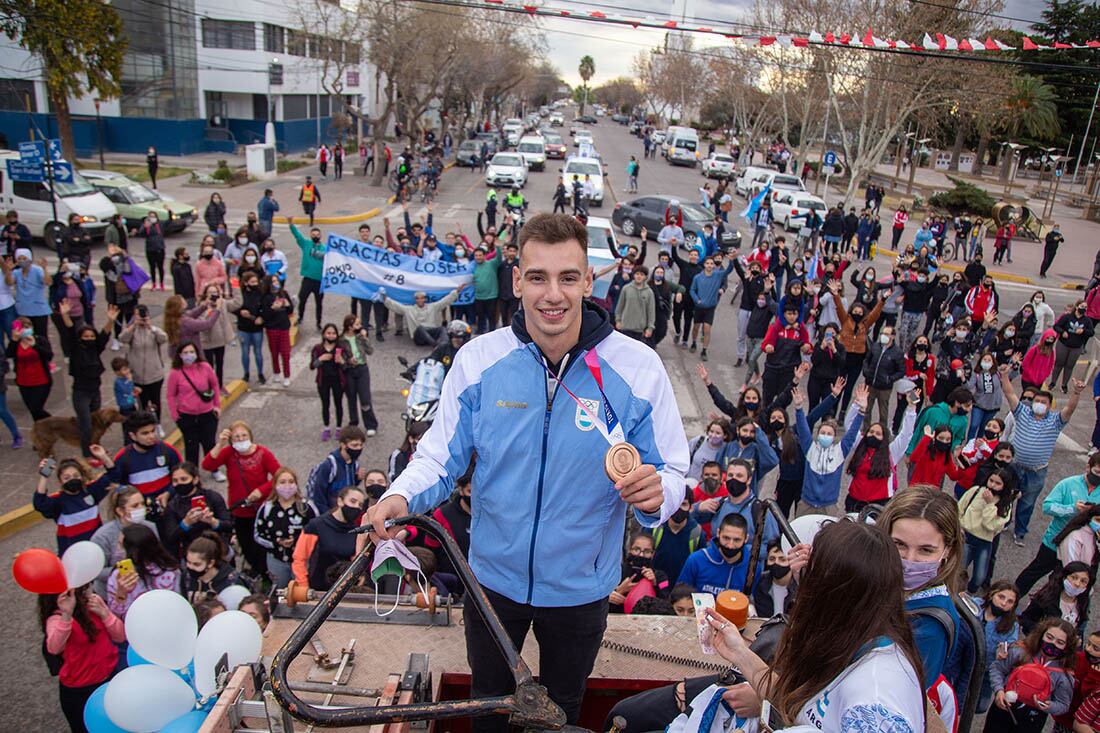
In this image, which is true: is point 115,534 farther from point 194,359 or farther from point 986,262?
point 986,262

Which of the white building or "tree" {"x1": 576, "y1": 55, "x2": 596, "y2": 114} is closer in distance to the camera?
the white building

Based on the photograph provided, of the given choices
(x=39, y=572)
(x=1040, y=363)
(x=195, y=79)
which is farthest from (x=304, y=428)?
(x=195, y=79)

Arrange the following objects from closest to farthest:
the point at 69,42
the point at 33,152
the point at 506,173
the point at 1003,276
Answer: the point at 33,152, the point at 69,42, the point at 1003,276, the point at 506,173

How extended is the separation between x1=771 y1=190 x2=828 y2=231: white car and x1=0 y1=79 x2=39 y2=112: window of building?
101 feet

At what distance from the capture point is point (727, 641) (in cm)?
250

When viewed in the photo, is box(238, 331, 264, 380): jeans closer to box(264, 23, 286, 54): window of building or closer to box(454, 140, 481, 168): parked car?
box(454, 140, 481, 168): parked car

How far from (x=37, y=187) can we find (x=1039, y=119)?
47.6m

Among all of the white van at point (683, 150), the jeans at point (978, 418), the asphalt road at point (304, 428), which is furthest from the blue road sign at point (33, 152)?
the white van at point (683, 150)

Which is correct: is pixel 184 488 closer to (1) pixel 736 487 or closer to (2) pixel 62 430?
(2) pixel 62 430

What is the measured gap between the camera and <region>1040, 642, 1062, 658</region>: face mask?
5.18 metres

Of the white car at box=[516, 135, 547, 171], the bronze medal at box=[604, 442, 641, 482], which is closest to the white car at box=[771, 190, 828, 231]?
the white car at box=[516, 135, 547, 171]

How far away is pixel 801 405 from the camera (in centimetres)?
812

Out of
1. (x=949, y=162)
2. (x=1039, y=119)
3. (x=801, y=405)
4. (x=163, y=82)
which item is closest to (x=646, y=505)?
(x=801, y=405)

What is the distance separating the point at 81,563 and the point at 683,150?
51.6m
